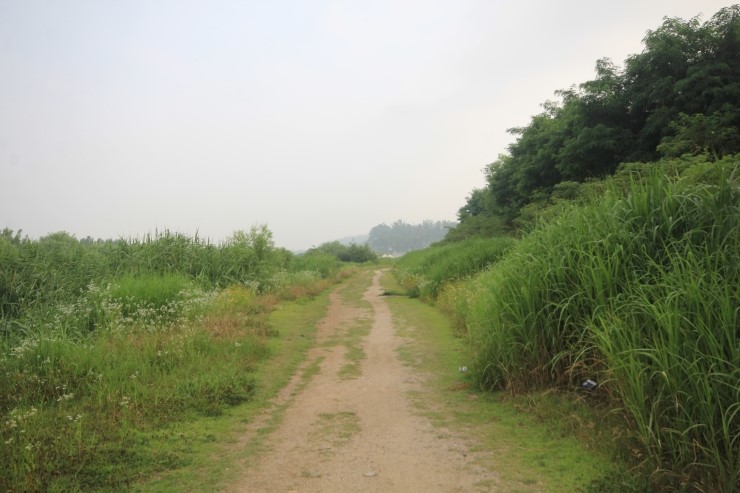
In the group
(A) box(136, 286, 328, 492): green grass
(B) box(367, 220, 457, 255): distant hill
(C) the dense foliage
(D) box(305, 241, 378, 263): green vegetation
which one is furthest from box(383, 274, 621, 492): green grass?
(B) box(367, 220, 457, 255): distant hill

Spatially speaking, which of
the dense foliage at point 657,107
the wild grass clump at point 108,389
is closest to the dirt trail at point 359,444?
the wild grass clump at point 108,389

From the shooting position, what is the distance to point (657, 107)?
17156mm

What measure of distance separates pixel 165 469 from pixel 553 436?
373cm

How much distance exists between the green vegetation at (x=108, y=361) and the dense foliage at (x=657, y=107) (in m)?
9.72

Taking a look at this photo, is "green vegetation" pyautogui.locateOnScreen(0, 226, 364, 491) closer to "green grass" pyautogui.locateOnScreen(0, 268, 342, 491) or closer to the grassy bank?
"green grass" pyautogui.locateOnScreen(0, 268, 342, 491)

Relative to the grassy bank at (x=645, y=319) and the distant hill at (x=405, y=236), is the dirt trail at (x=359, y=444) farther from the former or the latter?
the distant hill at (x=405, y=236)

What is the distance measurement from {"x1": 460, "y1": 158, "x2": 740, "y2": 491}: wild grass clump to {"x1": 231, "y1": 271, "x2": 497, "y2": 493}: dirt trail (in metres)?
1.46

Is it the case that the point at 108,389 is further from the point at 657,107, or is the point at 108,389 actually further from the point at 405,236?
the point at 405,236

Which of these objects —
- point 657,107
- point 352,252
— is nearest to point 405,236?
point 352,252

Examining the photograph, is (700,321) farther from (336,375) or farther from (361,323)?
(361,323)

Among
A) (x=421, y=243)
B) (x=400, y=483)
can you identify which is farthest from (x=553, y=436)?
(x=421, y=243)

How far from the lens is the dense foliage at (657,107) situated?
47.8ft

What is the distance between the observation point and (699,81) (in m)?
15.7

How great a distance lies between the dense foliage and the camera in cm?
1457
